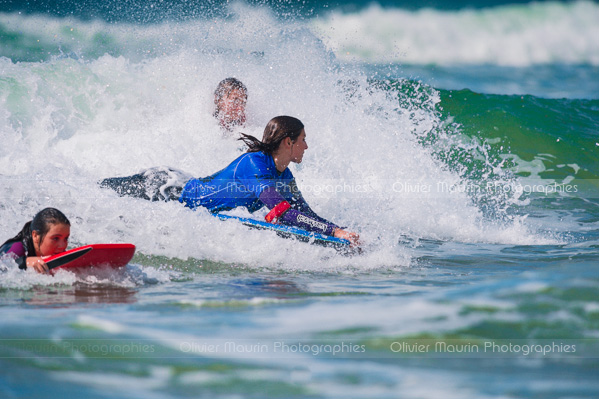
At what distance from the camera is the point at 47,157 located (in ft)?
24.7

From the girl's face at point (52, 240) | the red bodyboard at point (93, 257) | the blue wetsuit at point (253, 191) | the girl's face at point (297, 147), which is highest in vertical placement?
the girl's face at point (297, 147)

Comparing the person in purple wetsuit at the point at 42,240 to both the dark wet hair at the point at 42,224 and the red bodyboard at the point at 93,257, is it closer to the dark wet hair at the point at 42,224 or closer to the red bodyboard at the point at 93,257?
the dark wet hair at the point at 42,224

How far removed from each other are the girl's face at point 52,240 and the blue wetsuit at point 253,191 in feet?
4.98

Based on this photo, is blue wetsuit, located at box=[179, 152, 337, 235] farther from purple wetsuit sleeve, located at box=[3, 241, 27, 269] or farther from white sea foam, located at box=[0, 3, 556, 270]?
purple wetsuit sleeve, located at box=[3, 241, 27, 269]

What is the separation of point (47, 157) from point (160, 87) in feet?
10.5

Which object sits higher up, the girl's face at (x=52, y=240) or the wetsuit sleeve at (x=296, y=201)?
the wetsuit sleeve at (x=296, y=201)

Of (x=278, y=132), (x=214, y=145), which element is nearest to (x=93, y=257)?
(x=278, y=132)

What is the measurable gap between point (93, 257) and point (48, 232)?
343 mm

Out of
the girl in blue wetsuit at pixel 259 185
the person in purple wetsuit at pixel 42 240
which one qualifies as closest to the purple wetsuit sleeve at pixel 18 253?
the person in purple wetsuit at pixel 42 240

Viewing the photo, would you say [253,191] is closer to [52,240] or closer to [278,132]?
[278,132]

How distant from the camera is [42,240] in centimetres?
414

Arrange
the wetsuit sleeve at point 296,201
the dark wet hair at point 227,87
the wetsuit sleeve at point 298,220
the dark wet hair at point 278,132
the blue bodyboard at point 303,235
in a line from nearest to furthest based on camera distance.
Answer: the blue bodyboard at point 303,235 → the wetsuit sleeve at point 298,220 → the dark wet hair at point 278,132 → the wetsuit sleeve at point 296,201 → the dark wet hair at point 227,87

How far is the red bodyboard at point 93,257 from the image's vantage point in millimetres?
3992

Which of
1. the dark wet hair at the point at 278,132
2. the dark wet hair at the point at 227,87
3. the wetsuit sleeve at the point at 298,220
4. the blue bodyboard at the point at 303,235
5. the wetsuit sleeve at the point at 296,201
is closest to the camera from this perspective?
the blue bodyboard at the point at 303,235
